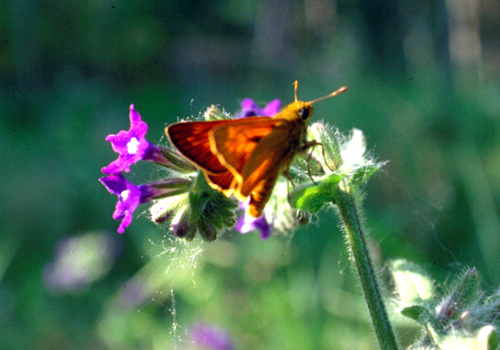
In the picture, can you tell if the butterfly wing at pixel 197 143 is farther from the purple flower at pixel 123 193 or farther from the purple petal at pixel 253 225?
the purple petal at pixel 253 225

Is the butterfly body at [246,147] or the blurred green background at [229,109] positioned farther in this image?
the blurred green background at [229,109]

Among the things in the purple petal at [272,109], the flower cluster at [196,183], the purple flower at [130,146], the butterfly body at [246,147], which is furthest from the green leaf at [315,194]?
the purple petal at [272,109]

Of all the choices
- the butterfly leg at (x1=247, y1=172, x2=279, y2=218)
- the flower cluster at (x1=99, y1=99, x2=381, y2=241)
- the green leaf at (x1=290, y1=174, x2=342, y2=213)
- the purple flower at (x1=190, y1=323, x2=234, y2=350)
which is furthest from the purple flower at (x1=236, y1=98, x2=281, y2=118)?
the purple flower at (x1=190, y1=323, x2=234, y2=350)

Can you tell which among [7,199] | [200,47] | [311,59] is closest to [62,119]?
[7,199]

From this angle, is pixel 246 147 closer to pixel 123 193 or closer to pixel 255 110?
pixel 123 193

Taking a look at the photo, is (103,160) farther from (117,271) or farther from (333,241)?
(333,241)

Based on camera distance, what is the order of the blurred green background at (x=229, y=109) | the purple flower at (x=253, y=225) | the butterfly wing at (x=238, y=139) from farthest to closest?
the blurred green background at (x=229, y=109)
the purple flower at (x=253, y=225)
the butterfly wing at (x=238, y=139)

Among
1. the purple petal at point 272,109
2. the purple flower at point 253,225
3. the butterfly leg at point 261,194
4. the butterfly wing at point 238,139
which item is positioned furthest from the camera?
the purple petal at point 272,109
